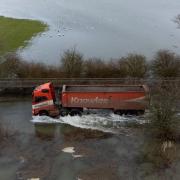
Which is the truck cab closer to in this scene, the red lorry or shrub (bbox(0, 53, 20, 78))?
the red lorry

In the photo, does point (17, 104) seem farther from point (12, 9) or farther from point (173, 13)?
point (12, 9)

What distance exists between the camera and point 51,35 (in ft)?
251

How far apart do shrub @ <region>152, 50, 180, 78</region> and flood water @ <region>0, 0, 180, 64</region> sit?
16.5m

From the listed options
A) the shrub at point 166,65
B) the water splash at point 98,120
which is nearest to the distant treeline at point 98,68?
the shrub at point 166,65

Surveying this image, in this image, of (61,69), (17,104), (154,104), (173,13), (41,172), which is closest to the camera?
(41,172)

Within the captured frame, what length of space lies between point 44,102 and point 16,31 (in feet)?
138

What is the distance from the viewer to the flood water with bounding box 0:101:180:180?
1068 inches

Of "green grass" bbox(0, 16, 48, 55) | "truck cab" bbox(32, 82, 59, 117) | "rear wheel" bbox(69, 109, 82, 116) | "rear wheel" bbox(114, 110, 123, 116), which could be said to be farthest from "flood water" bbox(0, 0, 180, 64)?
"rear wheel" bbox(114, 110, 123, 116)

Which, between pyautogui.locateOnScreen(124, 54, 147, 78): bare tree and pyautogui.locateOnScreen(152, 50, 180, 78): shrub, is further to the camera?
pyautogui.locateOnScreen(124, 54, 147, 78): bare tree

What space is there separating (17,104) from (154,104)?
16.7 m

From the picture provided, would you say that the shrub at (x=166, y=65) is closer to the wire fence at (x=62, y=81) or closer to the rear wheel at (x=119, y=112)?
the wire fence at (x=62, y=81)

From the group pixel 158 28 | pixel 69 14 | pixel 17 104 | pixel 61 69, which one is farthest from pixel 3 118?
pixel 69 14

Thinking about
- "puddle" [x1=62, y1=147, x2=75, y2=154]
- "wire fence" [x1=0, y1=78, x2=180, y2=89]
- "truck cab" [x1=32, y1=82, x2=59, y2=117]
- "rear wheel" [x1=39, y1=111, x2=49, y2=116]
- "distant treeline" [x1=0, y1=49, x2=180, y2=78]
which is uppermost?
"distant treeline" [x1=0, y1=49, x2=180, y2=78]

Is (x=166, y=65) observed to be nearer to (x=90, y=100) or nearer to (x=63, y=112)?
(x=90, y=100)
